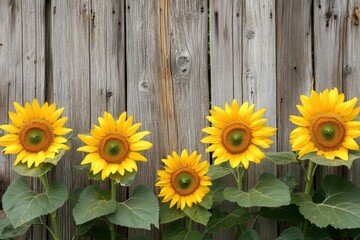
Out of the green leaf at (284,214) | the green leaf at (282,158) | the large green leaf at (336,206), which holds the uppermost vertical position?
the green leaf at (282,158)

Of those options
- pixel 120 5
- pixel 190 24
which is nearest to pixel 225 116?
pixel 190 24

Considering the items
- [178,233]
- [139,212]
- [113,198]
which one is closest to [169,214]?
[178,233]

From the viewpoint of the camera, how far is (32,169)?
11.5 ft

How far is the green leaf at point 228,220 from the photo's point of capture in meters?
3.66

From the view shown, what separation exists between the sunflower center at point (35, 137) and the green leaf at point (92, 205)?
36cm

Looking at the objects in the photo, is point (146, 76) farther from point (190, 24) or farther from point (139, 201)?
point (139, 201)

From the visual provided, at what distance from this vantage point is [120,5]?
12.8 feet

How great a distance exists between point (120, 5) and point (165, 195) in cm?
124

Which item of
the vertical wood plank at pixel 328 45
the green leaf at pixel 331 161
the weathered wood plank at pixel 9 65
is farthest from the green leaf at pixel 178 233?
the vertical wood plank at pixel 328 45

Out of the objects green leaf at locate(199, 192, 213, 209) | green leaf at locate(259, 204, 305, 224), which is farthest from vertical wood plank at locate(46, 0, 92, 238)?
green leaf at locate(259, 204, 305, 224)

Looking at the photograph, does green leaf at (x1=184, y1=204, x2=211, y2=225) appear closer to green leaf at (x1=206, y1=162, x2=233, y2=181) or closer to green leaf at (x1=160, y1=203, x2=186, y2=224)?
green leaf at (x1=160, y1=203, x2=186, y2=224)

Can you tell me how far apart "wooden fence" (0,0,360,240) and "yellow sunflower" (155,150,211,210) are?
290mm

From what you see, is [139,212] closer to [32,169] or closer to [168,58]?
[32,169]

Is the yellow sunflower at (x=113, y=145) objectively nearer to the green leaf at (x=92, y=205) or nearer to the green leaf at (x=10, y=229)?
the green leaf at (x=92, y=205)
